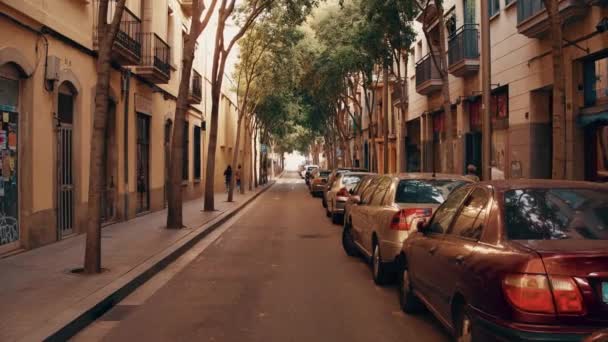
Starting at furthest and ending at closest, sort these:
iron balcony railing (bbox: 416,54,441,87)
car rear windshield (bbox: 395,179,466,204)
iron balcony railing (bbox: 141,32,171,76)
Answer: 1. iron balcony railing (bbox: 416,54,441,87)
2. iron balcony railing (bbox: 141,32,171,76)
3. car rear windshield (bbox: 395,179,466,204)

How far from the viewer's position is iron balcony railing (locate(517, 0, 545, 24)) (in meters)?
14.8

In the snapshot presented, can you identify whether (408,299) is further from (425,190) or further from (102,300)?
(102,300)

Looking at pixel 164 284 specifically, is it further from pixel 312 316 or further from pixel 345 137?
pixel 345 137

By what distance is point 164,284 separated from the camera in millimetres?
9000

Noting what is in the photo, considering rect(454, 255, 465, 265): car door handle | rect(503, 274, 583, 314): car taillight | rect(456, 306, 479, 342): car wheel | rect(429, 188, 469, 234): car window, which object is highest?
rect(429, 188, 469, 234): car window

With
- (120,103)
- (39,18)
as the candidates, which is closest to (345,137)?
(120,103)

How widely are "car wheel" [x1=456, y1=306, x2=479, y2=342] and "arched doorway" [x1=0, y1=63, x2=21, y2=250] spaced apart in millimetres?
8427

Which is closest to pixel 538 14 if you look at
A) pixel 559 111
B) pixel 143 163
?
pixel 559 111

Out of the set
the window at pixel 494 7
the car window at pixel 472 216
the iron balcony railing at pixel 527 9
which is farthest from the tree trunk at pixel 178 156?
the car window at pixel 472 216

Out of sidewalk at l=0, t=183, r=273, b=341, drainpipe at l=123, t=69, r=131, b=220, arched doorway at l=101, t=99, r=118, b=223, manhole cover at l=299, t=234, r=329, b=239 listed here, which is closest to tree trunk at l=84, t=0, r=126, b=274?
sidewalk at l=0, t=183, r=273, b=341

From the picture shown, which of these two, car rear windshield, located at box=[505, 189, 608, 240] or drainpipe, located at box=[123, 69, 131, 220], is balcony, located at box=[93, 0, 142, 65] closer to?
drainpipe, located at box=[123, 69, 131, 220]

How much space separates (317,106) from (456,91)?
22.3 metres

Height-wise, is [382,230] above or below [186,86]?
below

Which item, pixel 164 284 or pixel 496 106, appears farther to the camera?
pixel 496 106
